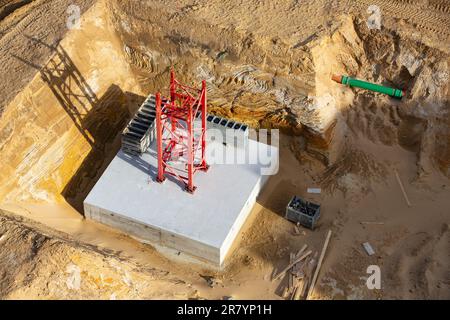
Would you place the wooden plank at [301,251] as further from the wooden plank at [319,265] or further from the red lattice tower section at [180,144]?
the red lattice tower section at [180,144]

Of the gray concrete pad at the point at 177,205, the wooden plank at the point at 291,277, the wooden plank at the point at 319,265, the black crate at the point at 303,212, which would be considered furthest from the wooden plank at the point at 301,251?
the gray concrete pad at the point at 177,205

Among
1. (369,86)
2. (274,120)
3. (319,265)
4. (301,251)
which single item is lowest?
(319,265)

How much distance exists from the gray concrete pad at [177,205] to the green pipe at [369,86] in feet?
15.9

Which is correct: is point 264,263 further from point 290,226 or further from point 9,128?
point 9,128

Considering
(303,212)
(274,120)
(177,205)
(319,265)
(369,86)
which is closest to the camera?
(319,265)

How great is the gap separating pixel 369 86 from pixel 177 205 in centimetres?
924

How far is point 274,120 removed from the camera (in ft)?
86.3

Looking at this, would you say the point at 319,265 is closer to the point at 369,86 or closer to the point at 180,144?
the point at 180,144

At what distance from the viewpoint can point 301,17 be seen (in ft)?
83.8

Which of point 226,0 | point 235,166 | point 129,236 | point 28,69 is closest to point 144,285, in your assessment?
point 129,236

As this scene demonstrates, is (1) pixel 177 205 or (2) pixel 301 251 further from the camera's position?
(1) pixel 177 205

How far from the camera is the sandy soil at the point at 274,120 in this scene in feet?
77.2

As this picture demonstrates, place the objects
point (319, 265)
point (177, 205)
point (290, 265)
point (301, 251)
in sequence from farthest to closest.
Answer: point (177, 205) → point (301, 251) → point (290, 265) → point (319, 265)

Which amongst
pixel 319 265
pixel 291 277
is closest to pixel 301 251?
pixel 319 265
